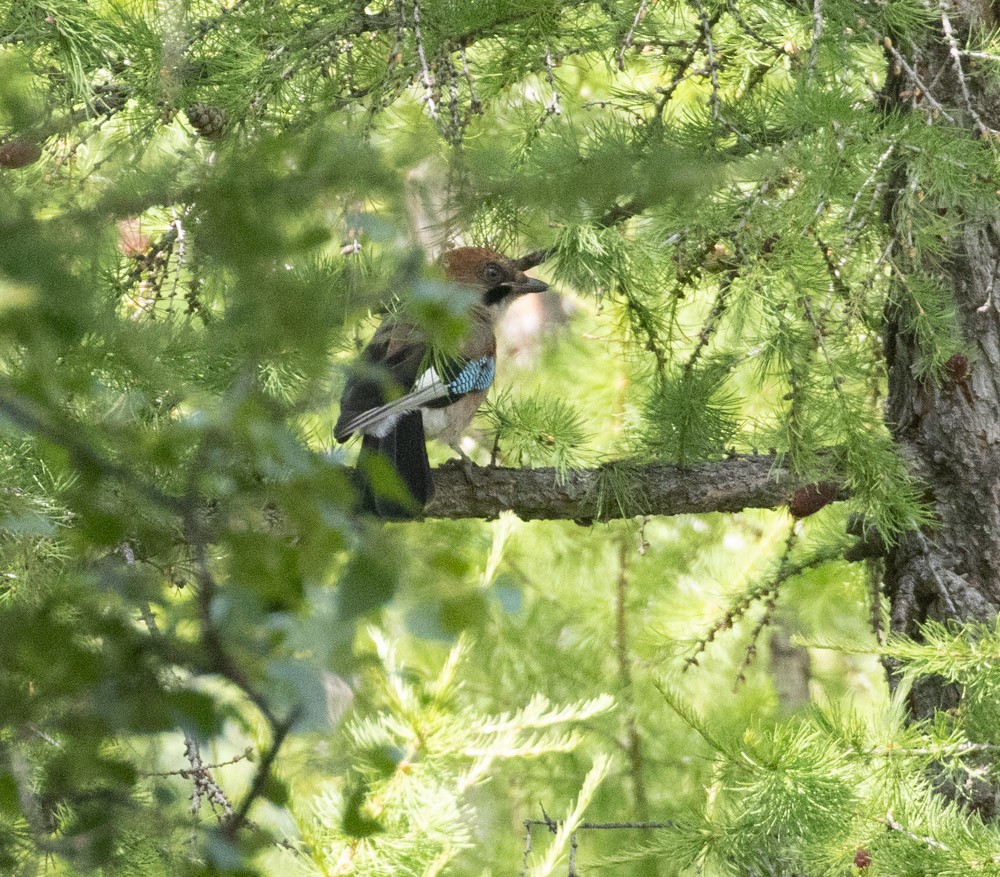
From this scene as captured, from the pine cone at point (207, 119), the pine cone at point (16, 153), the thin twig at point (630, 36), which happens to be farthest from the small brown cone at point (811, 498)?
the pine cone at point (16, 153)

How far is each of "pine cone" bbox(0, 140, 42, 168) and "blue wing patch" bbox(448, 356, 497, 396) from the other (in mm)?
1186

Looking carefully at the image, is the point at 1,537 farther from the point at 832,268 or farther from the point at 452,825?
the point at 832,268

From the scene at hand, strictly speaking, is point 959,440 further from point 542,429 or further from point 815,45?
point 815,45

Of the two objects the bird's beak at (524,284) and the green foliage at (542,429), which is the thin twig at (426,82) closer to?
the green foliage at (542,429)

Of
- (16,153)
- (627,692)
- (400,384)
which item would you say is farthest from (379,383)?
(627,692)

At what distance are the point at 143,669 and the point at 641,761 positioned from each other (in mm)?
Result: 3256

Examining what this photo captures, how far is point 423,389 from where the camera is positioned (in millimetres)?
2680

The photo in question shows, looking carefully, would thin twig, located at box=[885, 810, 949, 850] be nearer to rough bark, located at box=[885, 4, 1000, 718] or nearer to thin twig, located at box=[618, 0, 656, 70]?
rough bark, located at box=[885, 4, 1000, 718]

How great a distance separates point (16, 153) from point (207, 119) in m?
0.47

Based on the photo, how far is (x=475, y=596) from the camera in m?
0.95

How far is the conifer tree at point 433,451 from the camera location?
2.97ft

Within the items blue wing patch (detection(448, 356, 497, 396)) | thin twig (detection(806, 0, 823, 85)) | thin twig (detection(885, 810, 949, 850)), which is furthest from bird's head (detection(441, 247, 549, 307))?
thin twig (detection(885, 810, 949, 850))

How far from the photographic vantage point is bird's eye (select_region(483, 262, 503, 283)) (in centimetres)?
334

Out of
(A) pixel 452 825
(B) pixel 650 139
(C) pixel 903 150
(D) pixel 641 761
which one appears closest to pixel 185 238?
(B) pixel 650 139
